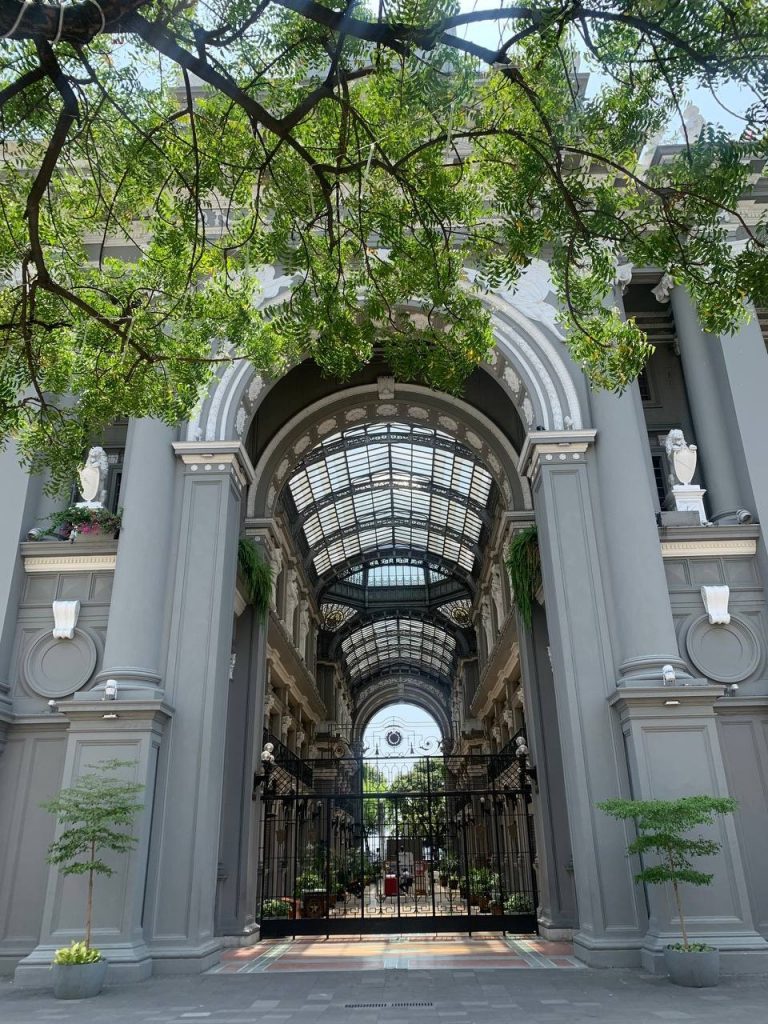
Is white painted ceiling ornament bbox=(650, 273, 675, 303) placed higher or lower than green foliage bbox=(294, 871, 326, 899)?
higher

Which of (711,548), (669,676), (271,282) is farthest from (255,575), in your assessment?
(711,548)

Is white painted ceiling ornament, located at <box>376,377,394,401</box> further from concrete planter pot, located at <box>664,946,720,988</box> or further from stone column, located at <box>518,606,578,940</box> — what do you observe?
concrete planter pot, located at <box>664,946,720,988</box>

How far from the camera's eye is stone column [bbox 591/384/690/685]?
1020 centimetres

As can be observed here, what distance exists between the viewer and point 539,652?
13680mm

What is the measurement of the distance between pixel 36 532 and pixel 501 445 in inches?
353

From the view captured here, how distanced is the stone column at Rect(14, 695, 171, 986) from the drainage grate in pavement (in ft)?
8.60

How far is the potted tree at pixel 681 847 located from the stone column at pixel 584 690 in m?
0.93

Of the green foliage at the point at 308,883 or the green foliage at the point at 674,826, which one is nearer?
the green foliage at the point at 674,826

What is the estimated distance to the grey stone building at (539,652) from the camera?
9414 mm

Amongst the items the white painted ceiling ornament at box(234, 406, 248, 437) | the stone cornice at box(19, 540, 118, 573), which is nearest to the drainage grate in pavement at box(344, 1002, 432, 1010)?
the stone cornice at box(19, 540, 118, 573)

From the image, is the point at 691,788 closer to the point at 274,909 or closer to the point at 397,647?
the point at 274,909

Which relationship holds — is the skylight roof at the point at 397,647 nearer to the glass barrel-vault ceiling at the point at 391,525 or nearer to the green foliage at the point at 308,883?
the glass barrel-vault ceiling at the point at 391,525

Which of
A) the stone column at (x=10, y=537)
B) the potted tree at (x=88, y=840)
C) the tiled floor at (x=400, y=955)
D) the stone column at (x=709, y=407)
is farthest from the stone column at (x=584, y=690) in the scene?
the stone column at (x=10, y=537)

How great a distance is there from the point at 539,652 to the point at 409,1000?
6732mm
